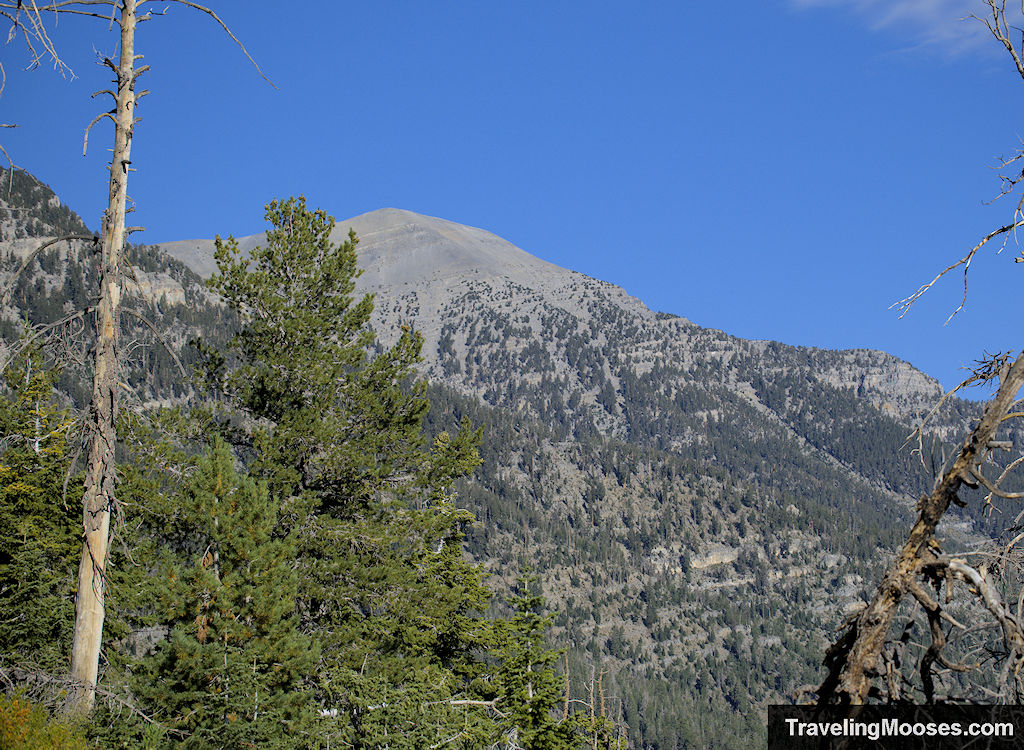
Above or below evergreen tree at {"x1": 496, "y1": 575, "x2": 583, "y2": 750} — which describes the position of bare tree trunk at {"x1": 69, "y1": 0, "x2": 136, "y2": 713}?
above

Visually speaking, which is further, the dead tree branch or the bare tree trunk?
the bare tree trunk

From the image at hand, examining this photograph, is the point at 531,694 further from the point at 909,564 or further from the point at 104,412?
the point at 909,564

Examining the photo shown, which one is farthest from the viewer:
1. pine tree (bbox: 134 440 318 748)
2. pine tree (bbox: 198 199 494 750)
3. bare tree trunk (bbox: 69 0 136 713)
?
pine tree (bbox: 198 199 494 750)

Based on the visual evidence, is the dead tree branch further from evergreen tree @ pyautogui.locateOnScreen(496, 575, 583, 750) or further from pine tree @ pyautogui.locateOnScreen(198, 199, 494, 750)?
evergreen tree @ pyautogui.locateOnScreen(496, 575, 583, 750)

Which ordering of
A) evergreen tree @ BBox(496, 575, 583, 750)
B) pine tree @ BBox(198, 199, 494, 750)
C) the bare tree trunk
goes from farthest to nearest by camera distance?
evergreen tree @ BBox(496, 575, 583, 750), pine tree @ BBox(198, 199, 494, 750), the bare tree trunk

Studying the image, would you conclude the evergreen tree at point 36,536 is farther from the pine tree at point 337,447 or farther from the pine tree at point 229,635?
the pine tree at point 337,447

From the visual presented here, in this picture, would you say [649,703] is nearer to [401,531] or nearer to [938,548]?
[401,531]

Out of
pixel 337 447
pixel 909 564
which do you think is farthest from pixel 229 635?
pixel 909 564

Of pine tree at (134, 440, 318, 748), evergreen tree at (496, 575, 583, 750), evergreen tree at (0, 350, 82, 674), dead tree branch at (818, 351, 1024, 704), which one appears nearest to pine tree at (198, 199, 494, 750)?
evergreen tree at (496, 575, 583, 750)

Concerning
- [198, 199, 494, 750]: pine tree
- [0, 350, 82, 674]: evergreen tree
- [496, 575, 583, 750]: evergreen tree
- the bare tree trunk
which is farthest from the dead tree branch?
[496, 575, 583, 750]: evergreen tree

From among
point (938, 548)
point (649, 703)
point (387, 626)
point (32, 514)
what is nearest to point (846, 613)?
point (938, 548)

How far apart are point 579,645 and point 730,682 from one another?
103 feet

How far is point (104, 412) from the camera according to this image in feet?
29.3

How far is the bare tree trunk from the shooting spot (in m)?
8.98
